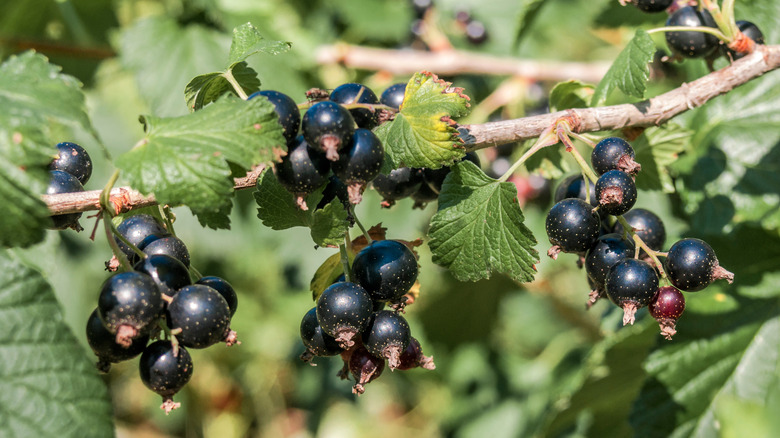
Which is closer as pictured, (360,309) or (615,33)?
(360,309)

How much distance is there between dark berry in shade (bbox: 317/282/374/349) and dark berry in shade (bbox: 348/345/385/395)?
2.8 inches

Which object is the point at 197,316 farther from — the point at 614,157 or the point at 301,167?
the point at 614,157

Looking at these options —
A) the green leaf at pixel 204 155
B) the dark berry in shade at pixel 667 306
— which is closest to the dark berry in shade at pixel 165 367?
the green leaf at pixel 204 155

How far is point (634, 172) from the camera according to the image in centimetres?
108

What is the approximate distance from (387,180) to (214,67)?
131 cm

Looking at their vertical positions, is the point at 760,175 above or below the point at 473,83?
above

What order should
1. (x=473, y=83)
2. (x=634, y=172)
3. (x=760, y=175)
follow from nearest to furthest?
1. (x=634, y=172)
2. (x=760, y=175)
3. (x=473, y=83)

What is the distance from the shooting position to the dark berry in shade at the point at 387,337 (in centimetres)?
100

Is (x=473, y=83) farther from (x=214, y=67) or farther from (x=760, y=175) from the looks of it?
(x=760, y=175)

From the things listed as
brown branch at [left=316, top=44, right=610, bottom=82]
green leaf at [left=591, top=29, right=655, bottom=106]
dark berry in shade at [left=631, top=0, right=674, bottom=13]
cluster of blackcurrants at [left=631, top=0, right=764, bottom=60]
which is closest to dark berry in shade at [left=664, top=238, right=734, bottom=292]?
green leaf at [left=591, top=29, right=655, bottom=106]

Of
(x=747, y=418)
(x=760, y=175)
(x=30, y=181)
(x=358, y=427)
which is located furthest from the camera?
(x=358, y=427)

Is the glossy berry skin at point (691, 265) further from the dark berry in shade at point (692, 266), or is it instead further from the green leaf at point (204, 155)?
the green leaf at point (204, 155)

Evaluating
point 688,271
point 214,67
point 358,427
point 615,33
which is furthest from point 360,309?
point 358,427

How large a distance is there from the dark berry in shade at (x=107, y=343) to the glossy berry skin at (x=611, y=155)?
0.76 metres
